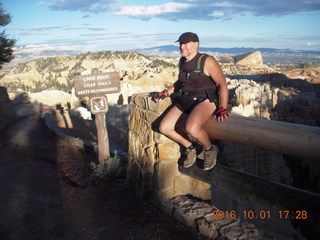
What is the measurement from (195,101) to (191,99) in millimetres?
52

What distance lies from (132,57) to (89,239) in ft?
240

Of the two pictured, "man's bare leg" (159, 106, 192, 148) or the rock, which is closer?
"man's bare leg" (159, 106, 192, 148)

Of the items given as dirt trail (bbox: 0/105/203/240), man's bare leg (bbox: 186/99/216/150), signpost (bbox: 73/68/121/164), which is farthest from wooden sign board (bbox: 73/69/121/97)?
man's bare leg (bbox: 186/99/216/150)

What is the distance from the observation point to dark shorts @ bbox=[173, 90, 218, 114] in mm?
3135

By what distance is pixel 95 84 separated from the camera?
4.83 m

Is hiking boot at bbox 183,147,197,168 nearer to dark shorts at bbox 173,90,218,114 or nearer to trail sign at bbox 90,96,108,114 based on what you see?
dark shorts at bbox 173,90,218,114

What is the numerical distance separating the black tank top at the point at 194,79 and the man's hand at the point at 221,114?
13.5 inches

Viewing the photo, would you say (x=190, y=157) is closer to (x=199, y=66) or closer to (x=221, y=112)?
(x=221, y=112)

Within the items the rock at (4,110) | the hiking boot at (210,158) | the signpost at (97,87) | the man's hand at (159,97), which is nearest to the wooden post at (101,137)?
the signpost at (97,87)

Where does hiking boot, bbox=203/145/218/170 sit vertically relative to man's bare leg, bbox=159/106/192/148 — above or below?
below

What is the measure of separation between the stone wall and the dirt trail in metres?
0.27

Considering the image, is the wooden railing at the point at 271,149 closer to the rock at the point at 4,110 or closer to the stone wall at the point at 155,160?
the stone wall at the point at 155,160

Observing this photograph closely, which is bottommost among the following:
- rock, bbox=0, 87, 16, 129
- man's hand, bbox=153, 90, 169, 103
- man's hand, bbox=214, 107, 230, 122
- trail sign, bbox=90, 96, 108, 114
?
rock, bbox=0, 87, 16, 129

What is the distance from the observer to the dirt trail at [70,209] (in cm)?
328
